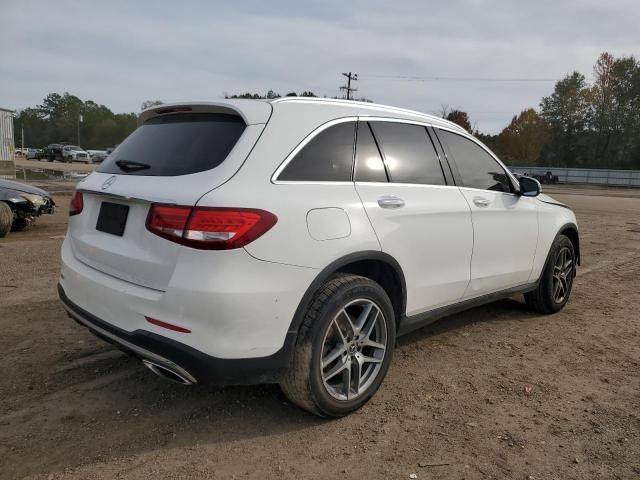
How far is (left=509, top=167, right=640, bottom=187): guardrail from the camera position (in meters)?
54.7

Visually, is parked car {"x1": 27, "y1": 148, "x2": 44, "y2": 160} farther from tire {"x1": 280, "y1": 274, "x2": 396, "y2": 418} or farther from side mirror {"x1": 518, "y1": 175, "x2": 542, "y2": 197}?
tire {"x1": 280, "y1": 274, "x2": 396, "y2": 418}

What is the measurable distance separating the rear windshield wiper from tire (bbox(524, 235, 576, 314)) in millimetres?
3715

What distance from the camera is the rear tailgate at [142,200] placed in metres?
2.49

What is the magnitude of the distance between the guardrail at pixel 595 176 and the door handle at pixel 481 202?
5452cm

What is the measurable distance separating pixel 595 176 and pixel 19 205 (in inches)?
2385

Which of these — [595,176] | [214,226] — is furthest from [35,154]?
[214,226]

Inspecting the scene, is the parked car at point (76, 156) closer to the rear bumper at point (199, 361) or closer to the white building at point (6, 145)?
the white building at point (6, 145)

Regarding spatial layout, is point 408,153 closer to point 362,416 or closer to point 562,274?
point 362,416

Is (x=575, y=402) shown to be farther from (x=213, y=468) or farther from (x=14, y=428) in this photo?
(x=14, y=428)

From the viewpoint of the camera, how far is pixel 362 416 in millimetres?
3021

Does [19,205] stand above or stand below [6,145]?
below

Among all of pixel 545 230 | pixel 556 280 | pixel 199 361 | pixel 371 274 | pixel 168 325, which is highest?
pixel 545 230

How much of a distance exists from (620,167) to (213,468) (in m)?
69.7

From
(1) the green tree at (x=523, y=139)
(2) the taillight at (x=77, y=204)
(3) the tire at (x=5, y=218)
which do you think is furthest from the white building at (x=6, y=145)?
(1) the green tree at (x=523, y=139)
